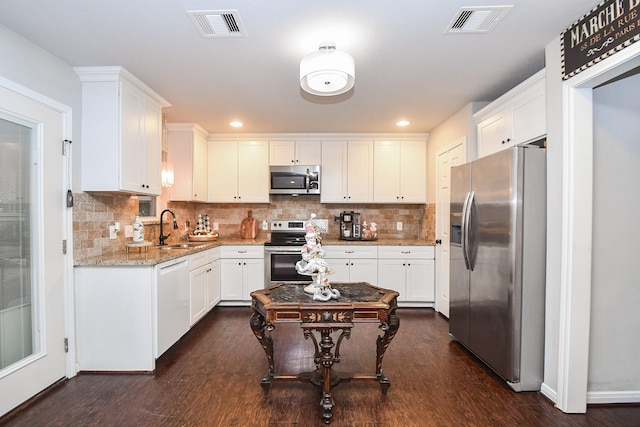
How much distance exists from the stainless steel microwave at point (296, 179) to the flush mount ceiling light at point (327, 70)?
2.36m

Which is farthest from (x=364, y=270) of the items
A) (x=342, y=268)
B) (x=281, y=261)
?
(x=281, y=261)

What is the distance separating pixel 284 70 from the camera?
264 centimetres

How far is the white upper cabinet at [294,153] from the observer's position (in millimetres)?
4668

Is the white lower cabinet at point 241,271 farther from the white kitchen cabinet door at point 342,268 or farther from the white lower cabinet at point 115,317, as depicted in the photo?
the white lower cabinet at point 115,317

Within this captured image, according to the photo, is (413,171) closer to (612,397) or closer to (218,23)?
(612,397)

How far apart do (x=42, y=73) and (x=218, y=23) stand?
55.1 inches

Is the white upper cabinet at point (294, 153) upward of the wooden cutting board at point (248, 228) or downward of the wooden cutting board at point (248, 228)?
upward

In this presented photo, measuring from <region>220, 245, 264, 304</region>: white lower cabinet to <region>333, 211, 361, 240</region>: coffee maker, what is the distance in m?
1.22

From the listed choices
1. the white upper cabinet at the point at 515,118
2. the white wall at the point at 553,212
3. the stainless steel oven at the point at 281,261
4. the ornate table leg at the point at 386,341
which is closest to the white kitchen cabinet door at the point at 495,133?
the white upper cabinet at the point at 515,118

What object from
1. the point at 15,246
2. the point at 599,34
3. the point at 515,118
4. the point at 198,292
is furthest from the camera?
the point at 198,292

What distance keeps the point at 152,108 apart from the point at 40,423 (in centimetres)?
256

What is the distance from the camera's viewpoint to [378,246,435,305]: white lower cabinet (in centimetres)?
431

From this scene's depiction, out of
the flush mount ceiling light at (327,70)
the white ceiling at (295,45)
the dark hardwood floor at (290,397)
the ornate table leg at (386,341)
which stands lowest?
the dark hardwood floor at (290,397)

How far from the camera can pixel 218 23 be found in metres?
1.99
